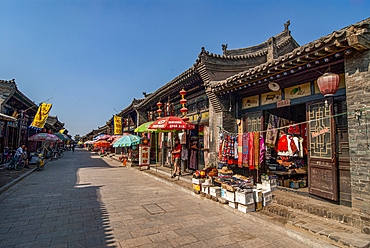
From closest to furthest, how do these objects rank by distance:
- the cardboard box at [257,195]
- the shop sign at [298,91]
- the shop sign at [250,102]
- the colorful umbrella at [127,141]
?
the cardboard box at [257,195]
the shop sign at [298,91]
the shop sign at [250,102]
the colorful umbrella at [127,141]

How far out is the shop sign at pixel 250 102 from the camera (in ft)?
27.0

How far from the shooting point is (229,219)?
5.39 metres

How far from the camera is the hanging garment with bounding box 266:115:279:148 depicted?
789 cm

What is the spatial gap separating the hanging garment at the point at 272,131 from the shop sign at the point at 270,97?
656 millimetres

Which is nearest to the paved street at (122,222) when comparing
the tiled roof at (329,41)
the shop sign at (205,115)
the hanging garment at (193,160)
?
the hanging garment at (193,160)

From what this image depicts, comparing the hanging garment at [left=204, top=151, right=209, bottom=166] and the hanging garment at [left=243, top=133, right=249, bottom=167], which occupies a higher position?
the hanging garment at [left=243, top=133, right=249, bottom=167]

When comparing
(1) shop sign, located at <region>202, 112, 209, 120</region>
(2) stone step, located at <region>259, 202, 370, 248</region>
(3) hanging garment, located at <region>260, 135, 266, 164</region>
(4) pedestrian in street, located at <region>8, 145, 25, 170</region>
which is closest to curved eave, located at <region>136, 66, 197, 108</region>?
(1) shop sign, located at <region>202, 112, 209, 120</region>

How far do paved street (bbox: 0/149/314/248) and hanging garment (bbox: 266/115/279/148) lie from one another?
3.26m

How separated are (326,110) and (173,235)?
16.7ft

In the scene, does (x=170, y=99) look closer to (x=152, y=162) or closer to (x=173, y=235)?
(x=152, y=162)

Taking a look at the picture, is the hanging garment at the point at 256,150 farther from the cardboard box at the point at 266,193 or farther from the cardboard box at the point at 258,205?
the cardboard box at the point at 258,205

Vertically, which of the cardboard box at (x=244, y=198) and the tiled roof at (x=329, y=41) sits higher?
the tiled roof at (x=329, y=41)

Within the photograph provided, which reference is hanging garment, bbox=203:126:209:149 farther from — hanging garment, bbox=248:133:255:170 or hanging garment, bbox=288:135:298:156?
hanging garment, bbox=288:135:298:156

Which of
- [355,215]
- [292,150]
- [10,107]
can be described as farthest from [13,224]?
[10,107]
